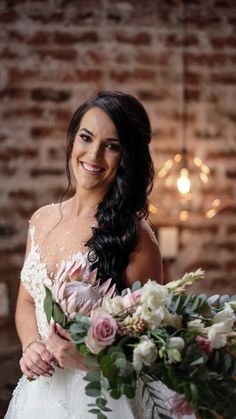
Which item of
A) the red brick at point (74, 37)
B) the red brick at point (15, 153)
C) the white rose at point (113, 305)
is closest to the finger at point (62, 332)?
the white rose at point (113, 305)

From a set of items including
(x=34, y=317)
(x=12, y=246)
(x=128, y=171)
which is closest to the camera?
(x=128, y=171)

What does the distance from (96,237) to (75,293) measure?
1.31ft

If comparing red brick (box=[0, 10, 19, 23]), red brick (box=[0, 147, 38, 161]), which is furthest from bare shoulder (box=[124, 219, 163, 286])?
red brick (box=[0, 10, 19, 23])

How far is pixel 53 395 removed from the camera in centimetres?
207

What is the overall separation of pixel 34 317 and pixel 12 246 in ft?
5.61

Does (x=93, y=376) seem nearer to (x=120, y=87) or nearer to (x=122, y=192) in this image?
(x=122, y=192)

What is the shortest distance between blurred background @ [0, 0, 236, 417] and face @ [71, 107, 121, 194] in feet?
5.95

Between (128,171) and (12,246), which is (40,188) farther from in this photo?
(128,171)

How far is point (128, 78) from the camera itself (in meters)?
4.12

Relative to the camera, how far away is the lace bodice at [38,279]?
214 cm

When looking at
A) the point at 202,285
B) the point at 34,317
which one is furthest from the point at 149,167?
the point at 202,285

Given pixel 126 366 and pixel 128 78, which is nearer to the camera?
pixel 126 366

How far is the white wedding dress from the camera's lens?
78.4 inches

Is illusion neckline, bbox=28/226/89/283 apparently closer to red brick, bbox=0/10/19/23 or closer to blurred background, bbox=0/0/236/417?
blurred background, bbox=0/0/236/417
